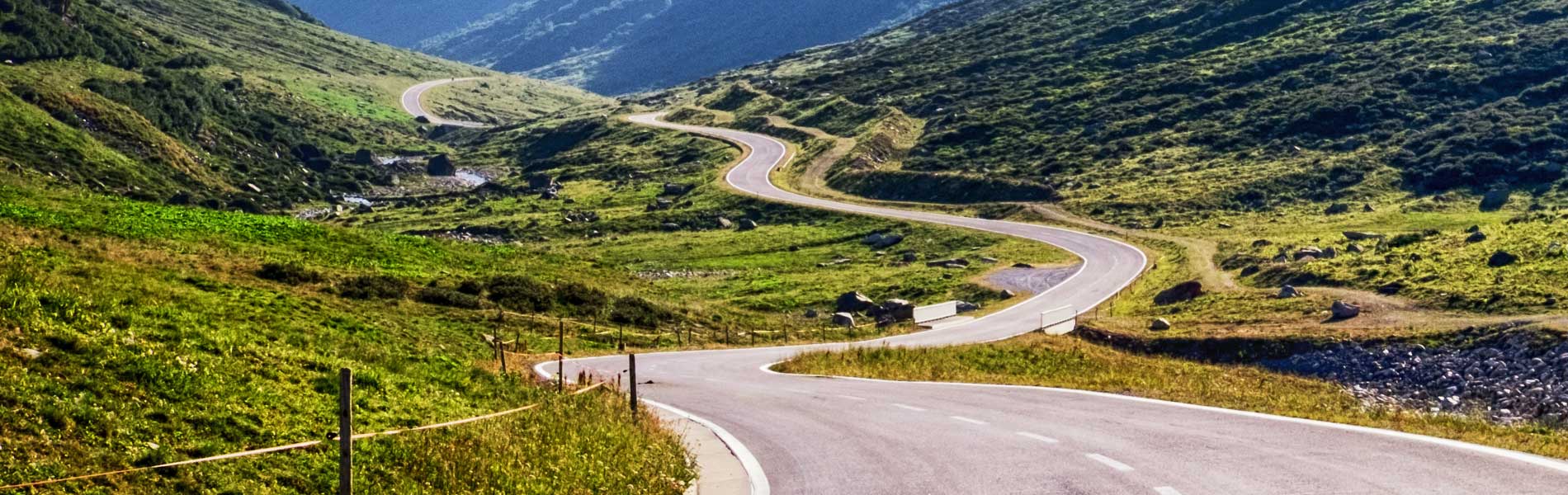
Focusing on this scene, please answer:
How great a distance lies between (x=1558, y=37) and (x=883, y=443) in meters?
137

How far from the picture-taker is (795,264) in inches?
3233

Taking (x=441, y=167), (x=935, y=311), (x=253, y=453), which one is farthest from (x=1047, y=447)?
(x=441, y=167)

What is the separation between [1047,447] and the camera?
15.5 m

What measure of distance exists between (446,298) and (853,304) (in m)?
27.2

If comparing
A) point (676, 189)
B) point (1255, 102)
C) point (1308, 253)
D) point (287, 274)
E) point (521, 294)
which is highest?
point (1255, 102)

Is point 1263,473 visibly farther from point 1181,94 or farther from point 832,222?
point 1181,94

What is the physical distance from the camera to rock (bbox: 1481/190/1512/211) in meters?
81.4

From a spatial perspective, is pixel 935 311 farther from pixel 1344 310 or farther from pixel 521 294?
pixel 521 294

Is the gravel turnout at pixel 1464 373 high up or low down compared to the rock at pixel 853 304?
down

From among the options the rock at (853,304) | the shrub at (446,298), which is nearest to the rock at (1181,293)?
the rock at (853,304)

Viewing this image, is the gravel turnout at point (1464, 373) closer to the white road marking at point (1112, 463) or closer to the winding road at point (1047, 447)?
the winding road at point (1047, 447)

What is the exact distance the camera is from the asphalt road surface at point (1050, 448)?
12.3m

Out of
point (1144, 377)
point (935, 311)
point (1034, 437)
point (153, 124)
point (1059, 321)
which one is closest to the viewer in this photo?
Answer: point (1034, 437)

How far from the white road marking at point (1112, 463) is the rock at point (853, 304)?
4745cm
